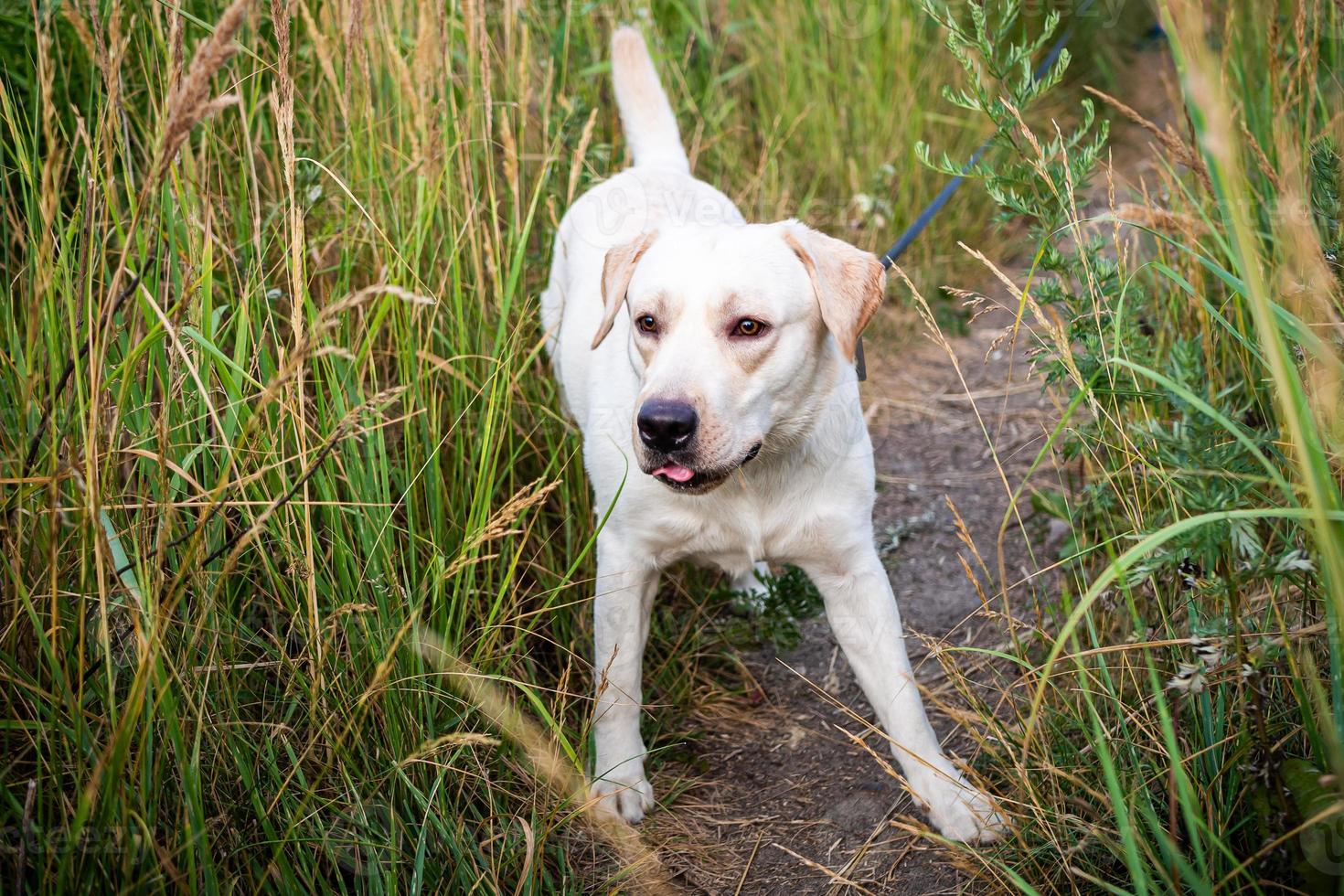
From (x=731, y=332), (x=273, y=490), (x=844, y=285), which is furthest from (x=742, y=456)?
(x=273, y=490)

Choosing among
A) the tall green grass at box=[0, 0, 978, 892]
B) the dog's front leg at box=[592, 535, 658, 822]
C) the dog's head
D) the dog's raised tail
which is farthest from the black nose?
the dog's raised tail

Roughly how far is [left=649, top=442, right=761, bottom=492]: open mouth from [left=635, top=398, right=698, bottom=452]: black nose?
5 centimetres

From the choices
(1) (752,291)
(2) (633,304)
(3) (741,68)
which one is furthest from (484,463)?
(3) (741,68)

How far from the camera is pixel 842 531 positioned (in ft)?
7.61

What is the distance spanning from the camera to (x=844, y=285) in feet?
7.20

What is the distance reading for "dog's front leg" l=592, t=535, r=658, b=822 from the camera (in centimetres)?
229

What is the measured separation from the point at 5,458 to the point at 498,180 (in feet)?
5.46

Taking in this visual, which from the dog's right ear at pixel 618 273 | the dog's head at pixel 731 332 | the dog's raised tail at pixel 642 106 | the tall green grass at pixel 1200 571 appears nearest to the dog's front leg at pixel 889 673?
the tall green grass at pixel 1200 571

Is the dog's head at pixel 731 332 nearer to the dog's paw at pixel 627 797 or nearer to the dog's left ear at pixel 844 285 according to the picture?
the dog's left ear at pixel 844 285

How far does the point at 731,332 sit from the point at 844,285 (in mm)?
272

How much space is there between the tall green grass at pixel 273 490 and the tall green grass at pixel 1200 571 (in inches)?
36.7

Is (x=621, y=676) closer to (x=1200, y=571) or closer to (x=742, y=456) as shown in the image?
(x=742, y=456)

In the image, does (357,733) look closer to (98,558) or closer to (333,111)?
(98,558)

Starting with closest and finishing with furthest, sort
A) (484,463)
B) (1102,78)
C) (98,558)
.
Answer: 1. (98,558)
2. (484,463)
3. (1102,78)
